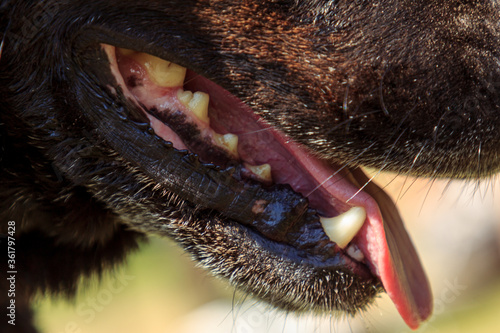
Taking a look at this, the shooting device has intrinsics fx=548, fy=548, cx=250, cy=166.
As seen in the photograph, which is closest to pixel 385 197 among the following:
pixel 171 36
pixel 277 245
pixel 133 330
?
pixel 277 245

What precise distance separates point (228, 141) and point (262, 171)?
0.12 meters

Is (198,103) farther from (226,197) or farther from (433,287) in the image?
(433,287)

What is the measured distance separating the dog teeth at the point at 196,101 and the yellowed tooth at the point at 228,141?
0.07 metres

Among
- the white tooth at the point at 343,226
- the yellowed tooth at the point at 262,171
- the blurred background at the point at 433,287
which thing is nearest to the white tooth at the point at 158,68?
the yellowed tooth at the point at 262,171

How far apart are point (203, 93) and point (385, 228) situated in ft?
2.27

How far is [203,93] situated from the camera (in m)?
1.50

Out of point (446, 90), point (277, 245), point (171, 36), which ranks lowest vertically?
point (277, 245)

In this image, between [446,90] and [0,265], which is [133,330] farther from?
[446,90]

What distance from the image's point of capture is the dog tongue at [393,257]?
5.01ft

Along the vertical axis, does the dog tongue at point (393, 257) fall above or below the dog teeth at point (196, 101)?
below

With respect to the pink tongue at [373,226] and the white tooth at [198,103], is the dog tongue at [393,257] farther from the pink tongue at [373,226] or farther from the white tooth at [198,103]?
the white tooth at [198,103]

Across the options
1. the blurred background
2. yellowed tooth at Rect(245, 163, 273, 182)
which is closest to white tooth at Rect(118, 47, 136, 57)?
yellowed tooth at Rect(245, 163, 273, 182)

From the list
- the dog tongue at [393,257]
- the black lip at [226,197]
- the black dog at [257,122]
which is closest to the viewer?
the black dog at [257,122]

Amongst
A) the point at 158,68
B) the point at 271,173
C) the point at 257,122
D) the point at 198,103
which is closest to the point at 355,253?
the point at 271,173
